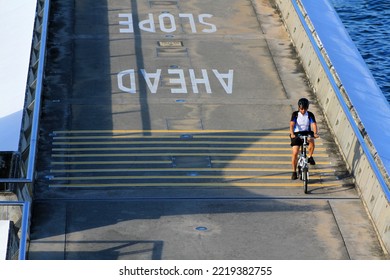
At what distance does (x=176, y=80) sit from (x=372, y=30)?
18581 millimetres

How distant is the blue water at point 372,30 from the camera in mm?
40062

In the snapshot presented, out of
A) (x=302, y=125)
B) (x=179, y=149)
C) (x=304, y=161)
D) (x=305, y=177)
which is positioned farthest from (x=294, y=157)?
(x=179, y=149)

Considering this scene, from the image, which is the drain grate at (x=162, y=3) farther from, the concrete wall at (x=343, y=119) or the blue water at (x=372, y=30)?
the blue water at (x=372, y=30)

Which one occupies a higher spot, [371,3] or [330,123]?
[330,123]

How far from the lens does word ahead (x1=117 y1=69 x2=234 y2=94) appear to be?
27.4 m

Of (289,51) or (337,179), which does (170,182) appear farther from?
(289,51)

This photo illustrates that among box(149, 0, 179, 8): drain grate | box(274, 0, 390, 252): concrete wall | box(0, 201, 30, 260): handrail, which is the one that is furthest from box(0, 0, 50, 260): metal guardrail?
box(274, 0, 390, 252): concrete wall

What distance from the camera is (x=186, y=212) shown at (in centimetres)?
2164

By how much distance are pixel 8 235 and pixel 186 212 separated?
359 centimetres

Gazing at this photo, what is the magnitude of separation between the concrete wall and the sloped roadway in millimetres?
262

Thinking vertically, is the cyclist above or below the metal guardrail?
above

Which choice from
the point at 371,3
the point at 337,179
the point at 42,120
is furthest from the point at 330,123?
the point at 371,3

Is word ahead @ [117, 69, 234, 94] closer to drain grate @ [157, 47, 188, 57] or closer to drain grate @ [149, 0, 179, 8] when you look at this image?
drain grate @ [157, 47, 188, 57]

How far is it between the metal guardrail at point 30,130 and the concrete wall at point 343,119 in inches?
267
